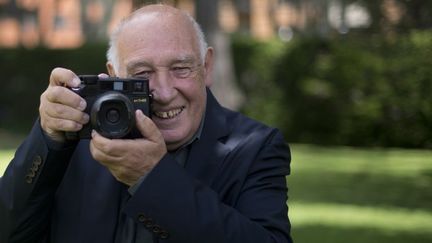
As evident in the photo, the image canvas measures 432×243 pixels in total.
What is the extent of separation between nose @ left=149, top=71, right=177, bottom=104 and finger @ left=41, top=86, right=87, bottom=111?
0.26 metres

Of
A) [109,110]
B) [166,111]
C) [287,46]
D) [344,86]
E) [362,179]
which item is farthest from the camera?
[287,46]

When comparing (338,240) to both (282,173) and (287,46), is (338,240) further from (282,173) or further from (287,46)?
(287,46)

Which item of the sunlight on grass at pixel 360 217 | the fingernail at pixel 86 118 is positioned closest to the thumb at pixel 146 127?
the fingernail at pixel 86 118

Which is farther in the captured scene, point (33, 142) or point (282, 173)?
point (282, 173)

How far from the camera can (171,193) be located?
253cm

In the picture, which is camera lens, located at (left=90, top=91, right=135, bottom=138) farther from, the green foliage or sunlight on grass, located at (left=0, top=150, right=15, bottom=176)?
the green foliage

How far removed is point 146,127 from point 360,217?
24.2 feet

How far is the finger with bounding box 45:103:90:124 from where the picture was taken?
2.54 m

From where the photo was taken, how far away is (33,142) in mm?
2684

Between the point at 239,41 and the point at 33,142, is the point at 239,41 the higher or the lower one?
the lower one

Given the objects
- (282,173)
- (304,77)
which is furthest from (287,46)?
(282,173)

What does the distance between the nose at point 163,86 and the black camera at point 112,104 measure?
14 cm

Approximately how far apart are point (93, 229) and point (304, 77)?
49.1 ft

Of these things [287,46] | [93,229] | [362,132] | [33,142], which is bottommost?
[362,132]
